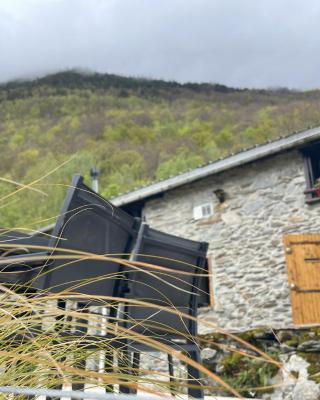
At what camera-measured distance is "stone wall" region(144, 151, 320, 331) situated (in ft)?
25.7

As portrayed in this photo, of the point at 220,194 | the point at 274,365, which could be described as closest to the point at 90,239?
the point at 274,365

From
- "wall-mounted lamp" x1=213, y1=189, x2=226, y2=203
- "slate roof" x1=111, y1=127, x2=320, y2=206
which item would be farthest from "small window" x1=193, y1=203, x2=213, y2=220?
"slate roof" x1=111, y1=127, x2=320, y2=206

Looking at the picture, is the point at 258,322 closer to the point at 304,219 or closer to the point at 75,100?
the point at 304,219

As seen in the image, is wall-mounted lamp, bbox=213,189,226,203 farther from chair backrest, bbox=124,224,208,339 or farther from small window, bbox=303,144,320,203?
chair backrest, bbox=124,224,208,339

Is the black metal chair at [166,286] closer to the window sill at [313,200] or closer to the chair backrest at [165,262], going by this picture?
the chair backrest at [165,262]

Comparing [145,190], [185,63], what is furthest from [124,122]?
[185,63]

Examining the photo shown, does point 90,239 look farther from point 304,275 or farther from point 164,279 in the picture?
point 304,275

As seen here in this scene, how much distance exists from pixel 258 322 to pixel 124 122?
29445mm

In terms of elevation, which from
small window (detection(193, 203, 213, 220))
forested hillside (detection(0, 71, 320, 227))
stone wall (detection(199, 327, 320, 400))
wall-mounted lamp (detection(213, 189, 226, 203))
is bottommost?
stone wall (detection(199, 327, 320, 400))

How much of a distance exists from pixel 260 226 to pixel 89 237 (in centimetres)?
669

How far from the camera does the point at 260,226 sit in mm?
8195

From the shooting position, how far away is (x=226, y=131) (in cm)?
3306

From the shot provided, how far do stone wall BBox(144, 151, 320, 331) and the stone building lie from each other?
0.05 ft

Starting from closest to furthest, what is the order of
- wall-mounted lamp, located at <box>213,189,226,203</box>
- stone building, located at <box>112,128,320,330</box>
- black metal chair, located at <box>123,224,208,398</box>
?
black metal chair, located at <box>123,224,208,398</box>, stone building, located at <box>112,128,320,330</box>, wall-mounted lamp, located at <box>213,189,226,203</box>
